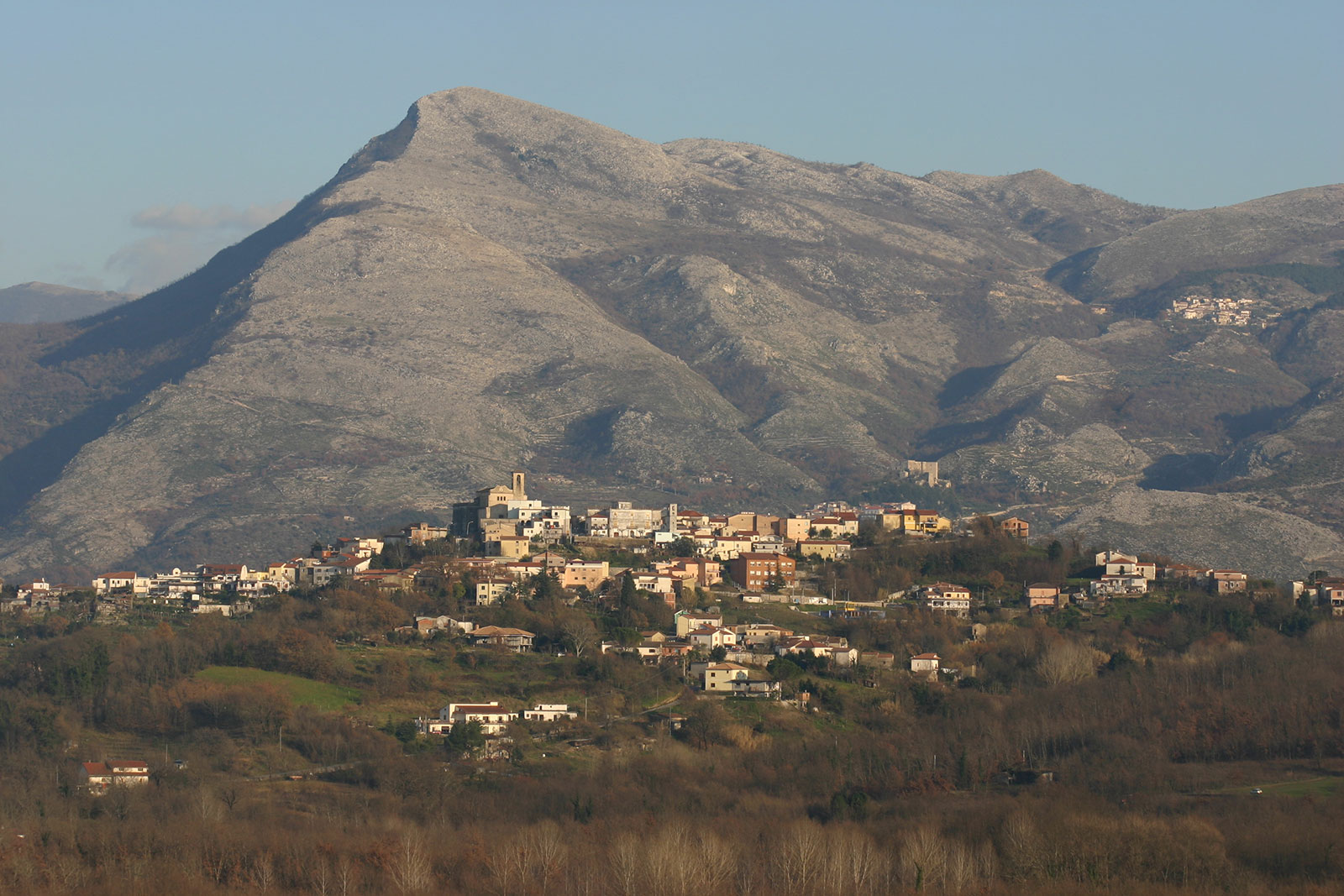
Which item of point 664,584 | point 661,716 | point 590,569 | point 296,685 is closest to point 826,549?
point 664,584

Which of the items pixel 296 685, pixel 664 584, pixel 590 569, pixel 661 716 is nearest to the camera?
pixel 661 716

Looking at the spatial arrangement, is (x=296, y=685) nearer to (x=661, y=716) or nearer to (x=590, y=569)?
(x=661, y=716)

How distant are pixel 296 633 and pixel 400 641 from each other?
578cm

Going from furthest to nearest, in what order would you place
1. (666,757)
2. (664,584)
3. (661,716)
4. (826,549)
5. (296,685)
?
(826,549)
(664,584)
(296,685)
(661,716)
(666,757)

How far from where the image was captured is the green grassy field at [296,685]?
320 ft

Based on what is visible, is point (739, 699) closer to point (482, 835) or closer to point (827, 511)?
point (482, 835)

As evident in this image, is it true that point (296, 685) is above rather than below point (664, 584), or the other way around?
below

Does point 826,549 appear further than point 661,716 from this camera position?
Yes

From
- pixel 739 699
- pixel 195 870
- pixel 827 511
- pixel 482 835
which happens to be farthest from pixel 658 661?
pixel 827 511

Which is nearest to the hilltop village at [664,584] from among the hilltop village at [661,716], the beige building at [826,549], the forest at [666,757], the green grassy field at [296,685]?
the beige building at [826,549]

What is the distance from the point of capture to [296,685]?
99.5 meters

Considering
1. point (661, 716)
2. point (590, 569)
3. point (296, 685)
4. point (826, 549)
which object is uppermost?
point (826, 549)

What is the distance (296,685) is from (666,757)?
64.5 feet

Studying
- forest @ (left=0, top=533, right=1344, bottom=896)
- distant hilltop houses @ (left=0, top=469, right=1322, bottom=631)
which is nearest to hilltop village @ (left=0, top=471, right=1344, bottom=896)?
forest @ (left=0, top=533, right=1344, bottom=896)
